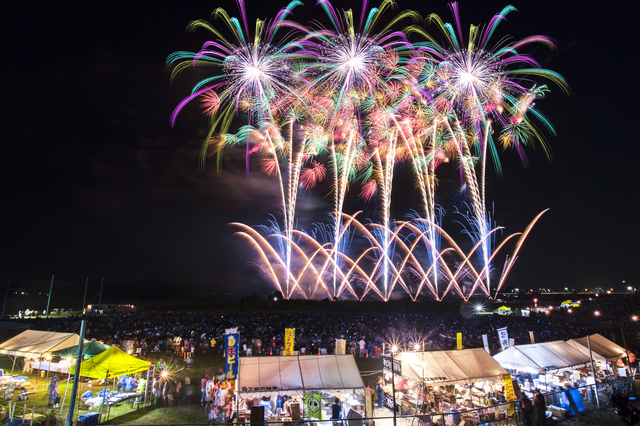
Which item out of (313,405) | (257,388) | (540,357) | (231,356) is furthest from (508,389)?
(231,356)

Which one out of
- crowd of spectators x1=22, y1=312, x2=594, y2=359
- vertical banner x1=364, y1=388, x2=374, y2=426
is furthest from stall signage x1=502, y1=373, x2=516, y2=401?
crowd of spectators x1=22, y1=312, x2=594, y2=359

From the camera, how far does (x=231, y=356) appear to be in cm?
1059

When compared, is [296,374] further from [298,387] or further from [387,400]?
[387,400]

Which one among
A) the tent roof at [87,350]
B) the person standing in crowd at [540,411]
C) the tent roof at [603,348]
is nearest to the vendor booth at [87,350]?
the tent roof at [87,350]

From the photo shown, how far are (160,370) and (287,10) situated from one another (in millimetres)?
17805

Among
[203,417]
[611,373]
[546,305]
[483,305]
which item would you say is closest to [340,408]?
[203,417]

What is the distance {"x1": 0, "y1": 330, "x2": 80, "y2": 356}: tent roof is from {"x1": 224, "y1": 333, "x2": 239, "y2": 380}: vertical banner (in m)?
8.44

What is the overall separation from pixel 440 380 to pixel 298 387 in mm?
4530

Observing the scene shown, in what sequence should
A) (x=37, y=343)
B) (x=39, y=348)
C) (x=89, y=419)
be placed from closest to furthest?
(x=89, y=419) → (x=39, y=348) → (x=37, y=343)

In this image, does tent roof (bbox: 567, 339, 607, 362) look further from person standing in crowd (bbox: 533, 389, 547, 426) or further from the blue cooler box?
the blue cooler box

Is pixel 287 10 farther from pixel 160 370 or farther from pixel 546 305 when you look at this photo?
pixel 546 305

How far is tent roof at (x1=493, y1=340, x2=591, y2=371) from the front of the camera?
13219 millimetres

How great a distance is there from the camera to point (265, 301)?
50.5 meters

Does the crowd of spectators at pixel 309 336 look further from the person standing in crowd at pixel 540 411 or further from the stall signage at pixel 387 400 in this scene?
the person standing in crowd at pixel 540 411
